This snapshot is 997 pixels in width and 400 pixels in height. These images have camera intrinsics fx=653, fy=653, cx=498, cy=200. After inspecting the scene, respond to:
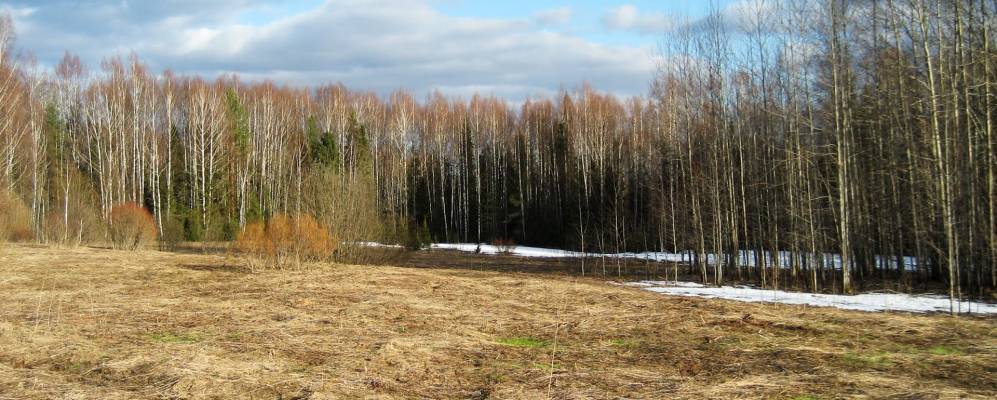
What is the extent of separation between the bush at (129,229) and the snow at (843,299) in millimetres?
15766

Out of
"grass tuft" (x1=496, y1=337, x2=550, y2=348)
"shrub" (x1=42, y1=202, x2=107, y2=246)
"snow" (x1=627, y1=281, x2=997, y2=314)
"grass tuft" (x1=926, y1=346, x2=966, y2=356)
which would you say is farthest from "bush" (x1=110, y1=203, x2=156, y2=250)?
"grass tuft" (x1=926, y1=346, x2=966, y2=356)

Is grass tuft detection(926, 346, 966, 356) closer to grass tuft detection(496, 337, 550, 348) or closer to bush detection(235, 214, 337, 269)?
grass tuft detection(496, 337, 550, 348)

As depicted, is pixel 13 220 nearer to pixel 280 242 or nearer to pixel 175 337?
pixel 280 242

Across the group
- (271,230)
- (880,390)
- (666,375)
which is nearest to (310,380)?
(666,375)

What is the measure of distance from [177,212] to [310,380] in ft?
113

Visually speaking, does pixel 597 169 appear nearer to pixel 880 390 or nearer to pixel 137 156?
pixel 137 156

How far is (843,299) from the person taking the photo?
1273cm

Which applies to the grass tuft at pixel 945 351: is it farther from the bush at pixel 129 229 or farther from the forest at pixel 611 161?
A: the bush at pixel 129 229

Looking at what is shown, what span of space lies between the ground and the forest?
5.09 m

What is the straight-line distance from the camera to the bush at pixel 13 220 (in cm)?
1967

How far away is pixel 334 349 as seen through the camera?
259 inches

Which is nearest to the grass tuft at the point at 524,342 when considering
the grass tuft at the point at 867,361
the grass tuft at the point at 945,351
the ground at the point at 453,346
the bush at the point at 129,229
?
the ground at the point at 453,346

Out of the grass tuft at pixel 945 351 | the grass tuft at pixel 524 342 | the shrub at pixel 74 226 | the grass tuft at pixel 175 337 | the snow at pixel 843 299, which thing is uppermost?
the shrub at pixel 74 226

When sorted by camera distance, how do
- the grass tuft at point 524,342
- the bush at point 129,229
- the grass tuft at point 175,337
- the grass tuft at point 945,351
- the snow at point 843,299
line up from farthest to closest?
the bush at point 129,229 → the snow at point 843,299 → the grass tuft at point 524,342 → the grass tuft at point 175,337 → the grass tuft at point 945,351
